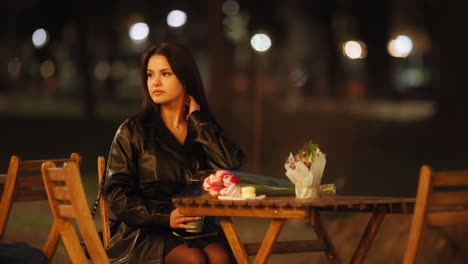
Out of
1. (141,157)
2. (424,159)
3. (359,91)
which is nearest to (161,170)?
(141,157)

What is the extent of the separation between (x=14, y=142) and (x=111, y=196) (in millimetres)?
21612

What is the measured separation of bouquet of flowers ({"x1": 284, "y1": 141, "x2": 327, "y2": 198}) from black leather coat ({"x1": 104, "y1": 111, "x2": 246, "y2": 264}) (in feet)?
2.26

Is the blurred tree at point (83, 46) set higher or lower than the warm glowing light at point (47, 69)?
lower

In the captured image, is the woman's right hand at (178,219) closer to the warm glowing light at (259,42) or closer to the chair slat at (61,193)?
the chair slat at (61,193)

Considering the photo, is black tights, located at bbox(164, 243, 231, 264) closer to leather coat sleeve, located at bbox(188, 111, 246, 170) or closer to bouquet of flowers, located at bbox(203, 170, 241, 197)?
bouquet of flowers, located at bbox(203, 170, 241, 197)

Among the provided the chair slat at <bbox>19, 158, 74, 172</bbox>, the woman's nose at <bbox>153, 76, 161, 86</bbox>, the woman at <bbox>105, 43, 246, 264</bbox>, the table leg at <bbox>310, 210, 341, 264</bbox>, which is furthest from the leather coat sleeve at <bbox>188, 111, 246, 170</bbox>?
the chair slat at <bbox>19, 158, 74, 172</bbox>

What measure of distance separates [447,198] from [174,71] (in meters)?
1.93

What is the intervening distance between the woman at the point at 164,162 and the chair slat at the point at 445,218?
→ 134cm

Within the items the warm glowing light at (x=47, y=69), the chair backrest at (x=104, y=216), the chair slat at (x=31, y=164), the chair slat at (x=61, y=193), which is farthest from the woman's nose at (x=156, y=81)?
the warm glowing light at (x=47, y=69)

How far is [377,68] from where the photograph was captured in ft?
194

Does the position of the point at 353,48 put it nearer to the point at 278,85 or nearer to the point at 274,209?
the point at 278,85

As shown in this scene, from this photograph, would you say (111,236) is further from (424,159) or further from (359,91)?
(359,91)

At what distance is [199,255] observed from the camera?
5.87 meters

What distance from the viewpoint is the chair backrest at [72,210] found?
5.11 metres
